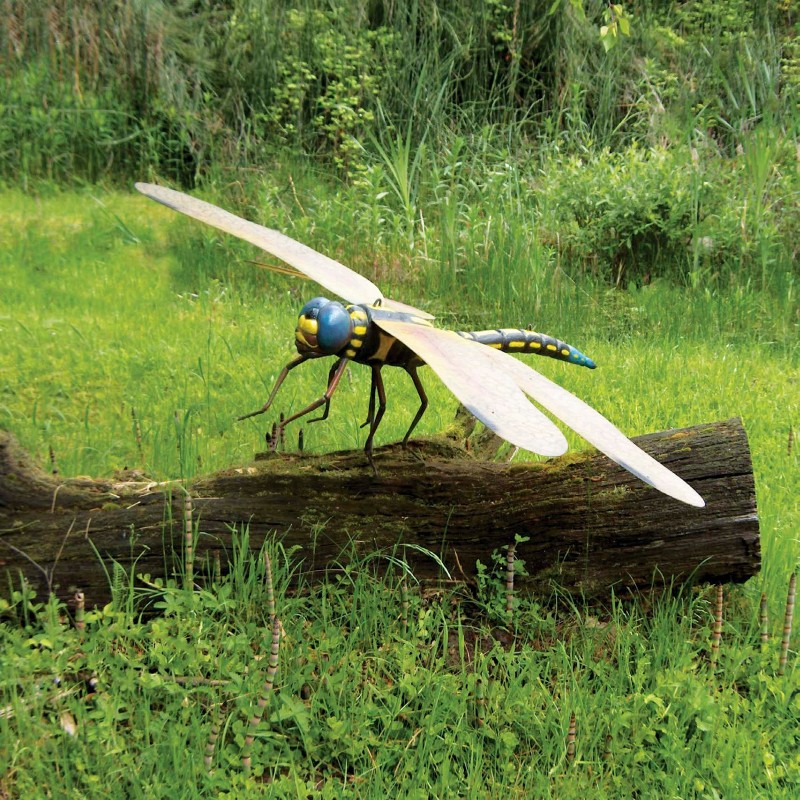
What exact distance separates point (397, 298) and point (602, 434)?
4.53 metres

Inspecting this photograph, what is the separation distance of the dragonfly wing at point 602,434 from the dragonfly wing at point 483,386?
75 millimetres

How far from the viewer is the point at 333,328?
270 centimetres

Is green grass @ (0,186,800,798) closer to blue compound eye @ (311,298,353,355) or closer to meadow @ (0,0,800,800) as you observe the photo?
meadow @ (0,0,800,800)

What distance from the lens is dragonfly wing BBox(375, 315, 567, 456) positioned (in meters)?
2.09

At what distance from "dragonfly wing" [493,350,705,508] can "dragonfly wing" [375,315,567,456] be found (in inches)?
3.0

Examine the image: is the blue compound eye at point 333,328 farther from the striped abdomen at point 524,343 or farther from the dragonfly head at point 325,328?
the striped abdomen at point 524,343

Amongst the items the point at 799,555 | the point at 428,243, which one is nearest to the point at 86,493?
the point at 799,555

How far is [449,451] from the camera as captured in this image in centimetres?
337

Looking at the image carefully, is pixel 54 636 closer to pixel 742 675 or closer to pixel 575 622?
pixel 575 622

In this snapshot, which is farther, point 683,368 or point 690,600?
point 683,368

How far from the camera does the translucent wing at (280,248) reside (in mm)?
3080

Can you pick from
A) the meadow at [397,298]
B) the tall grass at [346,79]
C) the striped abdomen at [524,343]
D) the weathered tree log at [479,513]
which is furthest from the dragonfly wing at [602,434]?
the tall grass at [346,79]

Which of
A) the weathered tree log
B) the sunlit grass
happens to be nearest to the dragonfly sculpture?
the weathered tree log

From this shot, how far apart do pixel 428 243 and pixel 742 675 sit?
466 centimetres
